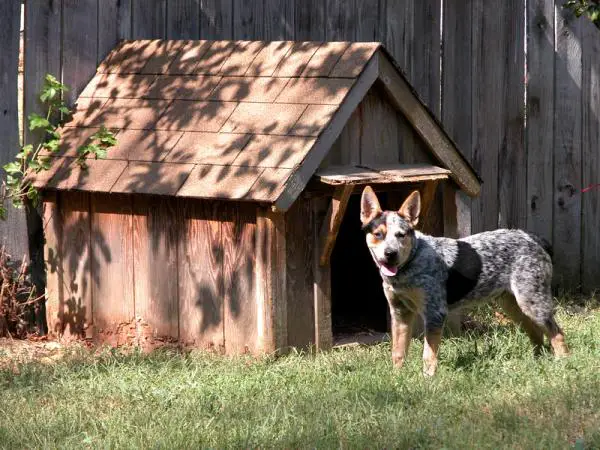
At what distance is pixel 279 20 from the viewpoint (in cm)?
1039

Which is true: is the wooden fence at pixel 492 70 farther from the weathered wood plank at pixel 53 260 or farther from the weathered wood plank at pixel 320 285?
the weathered wood plank at pixel 320 285

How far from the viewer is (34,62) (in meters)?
9.41

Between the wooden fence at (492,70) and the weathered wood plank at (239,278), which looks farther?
the wooden fence at (492,70)

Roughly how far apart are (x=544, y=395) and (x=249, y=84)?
11.2 ft

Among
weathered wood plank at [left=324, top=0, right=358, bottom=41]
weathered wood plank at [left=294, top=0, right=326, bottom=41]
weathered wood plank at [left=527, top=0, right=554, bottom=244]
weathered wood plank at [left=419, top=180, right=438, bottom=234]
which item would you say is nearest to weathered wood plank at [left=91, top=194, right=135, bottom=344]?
weathered wood plank at [left=419, top=180, right=438, bottom=234]

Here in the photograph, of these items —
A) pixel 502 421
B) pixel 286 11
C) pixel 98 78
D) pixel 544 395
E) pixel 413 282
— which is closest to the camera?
pixel 502 421

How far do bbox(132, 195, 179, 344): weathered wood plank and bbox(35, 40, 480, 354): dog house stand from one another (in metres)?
0.01

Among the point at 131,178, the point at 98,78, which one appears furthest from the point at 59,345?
the point at 98,78

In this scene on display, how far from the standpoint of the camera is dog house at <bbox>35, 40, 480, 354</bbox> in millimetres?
8453

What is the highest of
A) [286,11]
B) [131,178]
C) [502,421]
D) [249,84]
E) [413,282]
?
[286,11]

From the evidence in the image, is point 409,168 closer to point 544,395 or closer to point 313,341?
point 313,341

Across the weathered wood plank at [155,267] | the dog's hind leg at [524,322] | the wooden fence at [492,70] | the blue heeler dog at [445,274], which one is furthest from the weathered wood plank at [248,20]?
the dog's hind leg at [524,322]

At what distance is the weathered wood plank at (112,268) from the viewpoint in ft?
30.0

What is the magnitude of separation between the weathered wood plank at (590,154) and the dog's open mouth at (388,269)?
4387 mm
